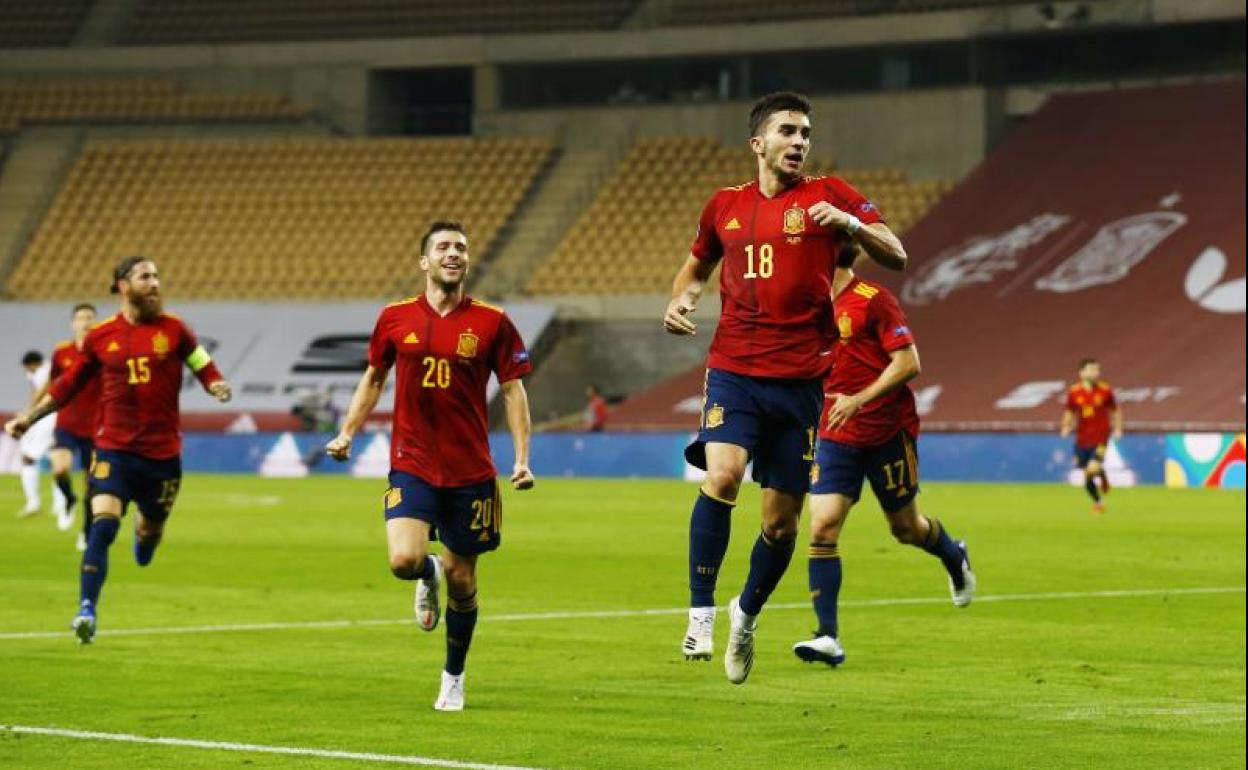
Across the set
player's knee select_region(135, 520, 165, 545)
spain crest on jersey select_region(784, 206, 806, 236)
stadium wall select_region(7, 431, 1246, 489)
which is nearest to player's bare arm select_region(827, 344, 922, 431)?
spain crest on jersey select_region(784, 206, 806, 236)

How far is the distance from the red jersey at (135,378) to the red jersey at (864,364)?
472cm

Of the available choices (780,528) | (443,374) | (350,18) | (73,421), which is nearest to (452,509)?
(443,374)

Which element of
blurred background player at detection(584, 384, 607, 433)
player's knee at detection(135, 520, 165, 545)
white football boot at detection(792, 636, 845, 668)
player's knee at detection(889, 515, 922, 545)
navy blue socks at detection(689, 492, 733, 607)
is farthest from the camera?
blurred background player at detection(584, 384, 607, 433)

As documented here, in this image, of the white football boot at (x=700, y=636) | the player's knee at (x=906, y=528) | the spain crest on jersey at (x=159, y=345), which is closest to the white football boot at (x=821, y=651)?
the player's knee at (x=906, y=528)

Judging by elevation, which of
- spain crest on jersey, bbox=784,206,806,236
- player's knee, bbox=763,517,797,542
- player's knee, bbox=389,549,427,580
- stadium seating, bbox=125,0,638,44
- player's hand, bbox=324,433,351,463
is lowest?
player's knee, bbox=389,549,427,580

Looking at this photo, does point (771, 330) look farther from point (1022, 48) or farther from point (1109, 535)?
point (1022, 48)

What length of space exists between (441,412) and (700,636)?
7.46 ft

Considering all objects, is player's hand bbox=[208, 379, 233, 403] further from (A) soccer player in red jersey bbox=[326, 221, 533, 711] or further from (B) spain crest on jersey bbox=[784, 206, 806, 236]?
(B) spain crest on jersey bbox=[784, 206, 806, 236]

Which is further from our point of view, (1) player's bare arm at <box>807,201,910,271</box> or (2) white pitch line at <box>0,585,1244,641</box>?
(2) white pitch line at <box>0,585,1244,641</box>

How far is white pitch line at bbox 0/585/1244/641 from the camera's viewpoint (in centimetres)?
1780

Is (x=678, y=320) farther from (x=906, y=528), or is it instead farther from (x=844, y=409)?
(x=906, y=528)

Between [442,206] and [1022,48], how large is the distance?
565 inches

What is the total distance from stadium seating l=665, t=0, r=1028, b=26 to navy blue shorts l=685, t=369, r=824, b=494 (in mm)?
44839

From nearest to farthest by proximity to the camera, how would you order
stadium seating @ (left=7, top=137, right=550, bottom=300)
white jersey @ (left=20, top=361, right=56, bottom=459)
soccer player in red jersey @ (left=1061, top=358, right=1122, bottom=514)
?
white jersey @ (left=20, top=361, right=56, bottom=459)
soccer player in red jersey @ (left=1061, top=358, right=1122, bottom=514)
stadium seating @ (left=7, top=137, right=550, bottom=300)
